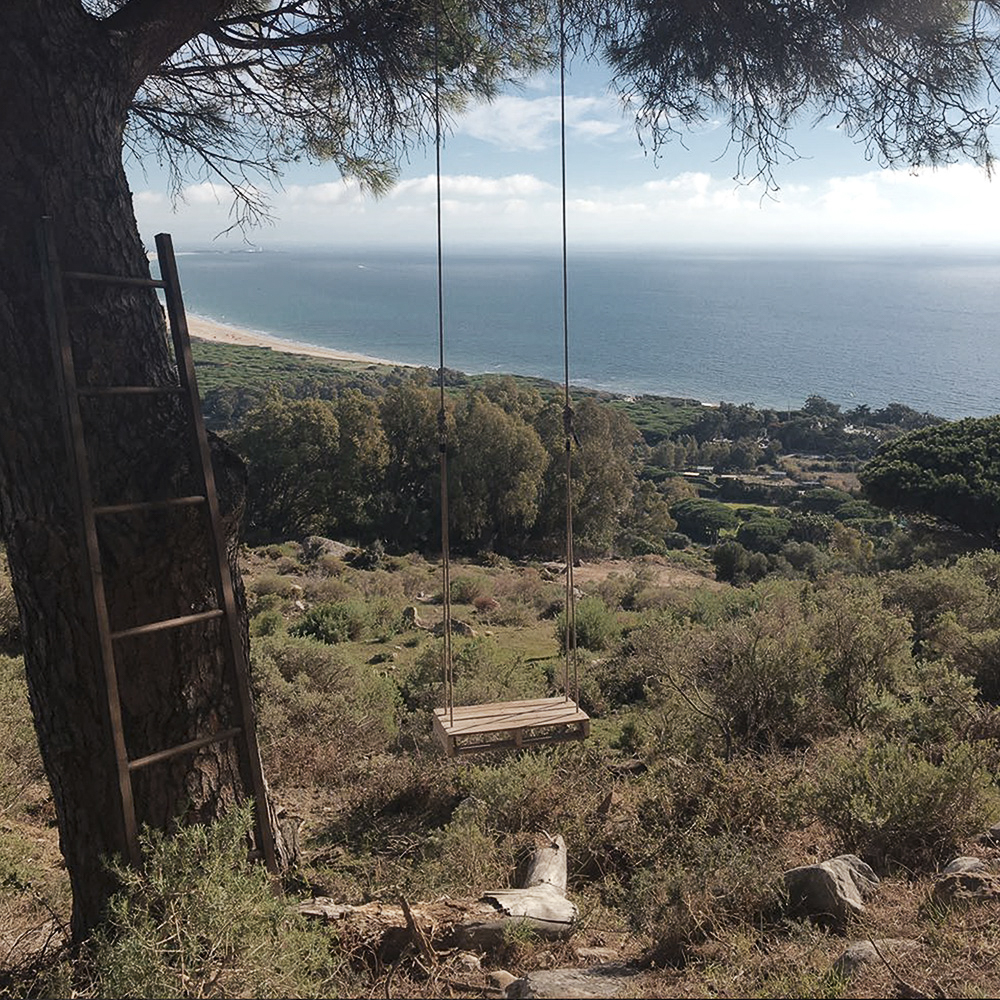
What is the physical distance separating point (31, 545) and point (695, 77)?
13.2ft

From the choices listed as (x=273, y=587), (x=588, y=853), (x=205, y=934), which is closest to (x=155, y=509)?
(x=205, y=934)

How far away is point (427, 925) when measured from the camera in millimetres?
2852

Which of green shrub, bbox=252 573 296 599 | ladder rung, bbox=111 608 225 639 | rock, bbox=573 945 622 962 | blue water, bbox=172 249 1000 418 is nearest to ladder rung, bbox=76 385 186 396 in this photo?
ladder rung, bbox=111 608 225 639

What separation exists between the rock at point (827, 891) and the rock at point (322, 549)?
51.7ft

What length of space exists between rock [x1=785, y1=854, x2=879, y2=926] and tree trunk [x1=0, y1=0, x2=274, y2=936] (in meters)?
2.22

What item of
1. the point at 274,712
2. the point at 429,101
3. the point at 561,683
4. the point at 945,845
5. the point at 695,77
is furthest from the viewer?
the point at 561,683

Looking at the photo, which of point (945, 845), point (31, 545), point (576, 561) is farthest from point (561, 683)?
point (576, 561)

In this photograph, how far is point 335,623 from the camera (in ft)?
33.4

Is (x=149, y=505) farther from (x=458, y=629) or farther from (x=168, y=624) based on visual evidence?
(x=458, y=629)

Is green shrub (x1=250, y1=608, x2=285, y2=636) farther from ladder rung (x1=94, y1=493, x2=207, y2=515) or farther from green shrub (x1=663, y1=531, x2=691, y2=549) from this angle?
green shrub (x1=663, y1=531, x2=691, y2=549)

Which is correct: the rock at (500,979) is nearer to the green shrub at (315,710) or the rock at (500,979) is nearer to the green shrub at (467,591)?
the green shrub at (315,710)

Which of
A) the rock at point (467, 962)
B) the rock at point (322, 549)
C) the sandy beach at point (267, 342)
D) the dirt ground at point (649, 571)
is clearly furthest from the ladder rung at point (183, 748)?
the sandy beach at point (267, 342)

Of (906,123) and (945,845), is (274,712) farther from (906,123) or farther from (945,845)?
(906,123)

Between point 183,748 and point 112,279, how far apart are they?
1594mm
